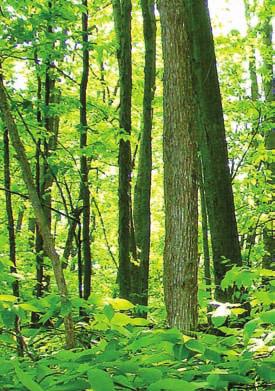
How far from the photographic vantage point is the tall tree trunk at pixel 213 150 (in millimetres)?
4562

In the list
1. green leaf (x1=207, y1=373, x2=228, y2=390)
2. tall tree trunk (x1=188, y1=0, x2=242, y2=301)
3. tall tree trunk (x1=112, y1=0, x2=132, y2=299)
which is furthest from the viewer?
tall tree trunk (x1=112, y1=0, x2=132, y2=299)

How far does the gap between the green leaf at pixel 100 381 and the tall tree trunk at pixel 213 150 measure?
3240 mm

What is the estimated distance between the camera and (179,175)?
2.73 meters

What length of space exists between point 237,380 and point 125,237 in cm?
467

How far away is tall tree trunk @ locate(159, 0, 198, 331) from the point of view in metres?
2.68

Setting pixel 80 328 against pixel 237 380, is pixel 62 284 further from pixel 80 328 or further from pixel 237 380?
pixel 237 380

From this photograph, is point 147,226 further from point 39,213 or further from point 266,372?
point 266,372

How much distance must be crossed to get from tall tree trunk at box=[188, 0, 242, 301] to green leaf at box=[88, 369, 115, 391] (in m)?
3.24

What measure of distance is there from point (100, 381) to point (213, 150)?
361 cm

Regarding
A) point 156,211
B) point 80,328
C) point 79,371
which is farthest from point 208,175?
point 156,211

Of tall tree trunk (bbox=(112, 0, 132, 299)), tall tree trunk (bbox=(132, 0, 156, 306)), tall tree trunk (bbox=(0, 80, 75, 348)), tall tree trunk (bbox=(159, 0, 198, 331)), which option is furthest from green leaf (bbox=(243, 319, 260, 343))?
tall tree trunk (bbox=(132, 0, 156, 306))

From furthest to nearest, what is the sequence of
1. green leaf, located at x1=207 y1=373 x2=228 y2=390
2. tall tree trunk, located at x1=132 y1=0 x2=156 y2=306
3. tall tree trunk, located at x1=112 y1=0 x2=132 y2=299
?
tall tree trunk, located at x1=132 y1=0 x2=156 y2=306 < tall tree trunk, located at x1=112 y1=0 x2=132 y2=299 < green leaf, located at x1=207 y1=373 x2=228 y2=390

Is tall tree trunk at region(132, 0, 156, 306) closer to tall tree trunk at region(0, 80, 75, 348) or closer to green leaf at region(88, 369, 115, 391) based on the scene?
tall tree trunk at region(0, 80, 75, 348)

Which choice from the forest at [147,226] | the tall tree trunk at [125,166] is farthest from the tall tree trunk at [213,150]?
the tall tree trunk at [125,166]
